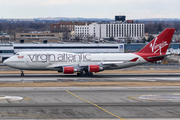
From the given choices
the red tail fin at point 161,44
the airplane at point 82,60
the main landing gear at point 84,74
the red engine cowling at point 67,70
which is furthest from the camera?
the red tail fin at point 161,44

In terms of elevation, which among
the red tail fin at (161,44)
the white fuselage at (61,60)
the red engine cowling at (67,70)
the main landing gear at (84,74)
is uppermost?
the red tail fin at (161,44)

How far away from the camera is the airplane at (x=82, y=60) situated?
178 ft

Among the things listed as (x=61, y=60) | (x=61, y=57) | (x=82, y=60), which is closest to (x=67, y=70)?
(x=61, y=60)

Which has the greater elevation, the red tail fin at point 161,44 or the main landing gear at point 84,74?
the red tail fin at point 161,44

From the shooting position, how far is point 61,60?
54.8 meters

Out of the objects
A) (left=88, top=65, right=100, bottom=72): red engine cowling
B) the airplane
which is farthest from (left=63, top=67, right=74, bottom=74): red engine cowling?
(left=88, top=65, right=100, bottom=72): red engine cowling

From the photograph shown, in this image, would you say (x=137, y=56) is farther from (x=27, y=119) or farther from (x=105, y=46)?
(x=105, y=46)

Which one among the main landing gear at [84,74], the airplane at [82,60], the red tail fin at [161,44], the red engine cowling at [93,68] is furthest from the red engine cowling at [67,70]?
the red tail fin at [161,44]

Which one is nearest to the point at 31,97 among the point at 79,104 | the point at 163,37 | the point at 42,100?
the point at 42,100

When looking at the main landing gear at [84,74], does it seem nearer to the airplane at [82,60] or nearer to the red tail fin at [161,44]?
the airplane at [82,60]

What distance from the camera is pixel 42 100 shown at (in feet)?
109

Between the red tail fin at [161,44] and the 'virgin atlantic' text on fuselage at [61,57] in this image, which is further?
the red tail fin at [161,44]

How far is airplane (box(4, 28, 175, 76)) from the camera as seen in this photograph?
54188 mm

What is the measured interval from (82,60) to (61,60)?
12.0ft
